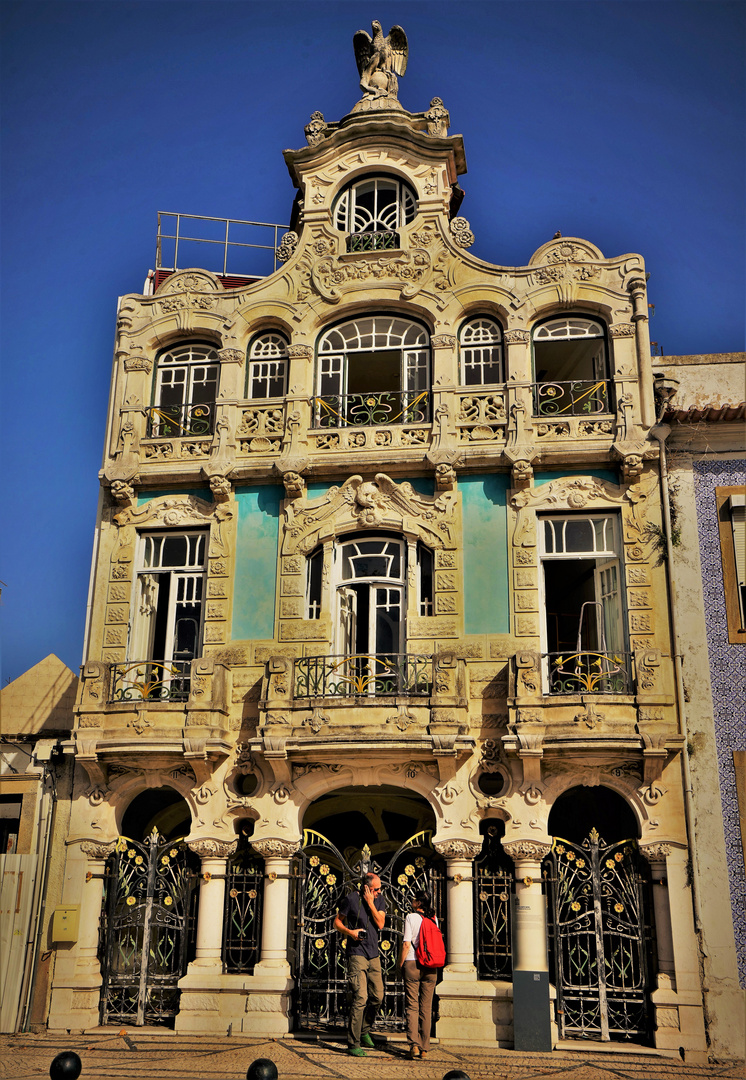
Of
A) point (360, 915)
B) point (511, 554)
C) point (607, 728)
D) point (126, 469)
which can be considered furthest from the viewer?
point (126, 469)

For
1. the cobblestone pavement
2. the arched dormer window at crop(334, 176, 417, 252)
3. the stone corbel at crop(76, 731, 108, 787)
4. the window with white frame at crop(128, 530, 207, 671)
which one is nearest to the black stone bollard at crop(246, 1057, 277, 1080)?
the cobblestone pavement

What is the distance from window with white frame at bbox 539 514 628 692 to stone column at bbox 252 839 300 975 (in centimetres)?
492

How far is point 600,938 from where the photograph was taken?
14.5m

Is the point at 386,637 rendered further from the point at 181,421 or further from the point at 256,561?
the point at 181,421

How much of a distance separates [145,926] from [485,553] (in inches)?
309

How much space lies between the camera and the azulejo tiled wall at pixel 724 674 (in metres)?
14.6

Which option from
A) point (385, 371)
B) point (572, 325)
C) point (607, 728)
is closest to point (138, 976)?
point (607, 728)

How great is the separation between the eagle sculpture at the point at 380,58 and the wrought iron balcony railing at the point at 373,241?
133 inches

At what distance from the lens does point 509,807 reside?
1534 centimetres

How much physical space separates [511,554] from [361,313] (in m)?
5.36

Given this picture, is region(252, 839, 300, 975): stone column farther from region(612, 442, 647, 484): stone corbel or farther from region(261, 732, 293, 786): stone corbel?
region(612, 442, 647, 484): stone corbel

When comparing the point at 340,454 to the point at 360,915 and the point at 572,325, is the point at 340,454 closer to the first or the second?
the point at 572,325

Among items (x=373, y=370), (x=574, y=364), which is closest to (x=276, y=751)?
(x=373, y=370)

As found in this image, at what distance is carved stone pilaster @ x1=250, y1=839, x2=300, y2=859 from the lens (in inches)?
613
